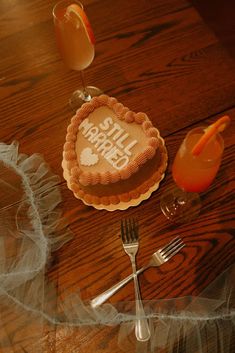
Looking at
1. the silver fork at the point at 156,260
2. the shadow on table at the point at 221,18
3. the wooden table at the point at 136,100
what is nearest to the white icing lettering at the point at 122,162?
the wooden table at the point at 136,100

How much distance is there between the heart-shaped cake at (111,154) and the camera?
884 millimetres

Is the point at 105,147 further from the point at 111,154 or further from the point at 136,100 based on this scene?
the point at 136,100

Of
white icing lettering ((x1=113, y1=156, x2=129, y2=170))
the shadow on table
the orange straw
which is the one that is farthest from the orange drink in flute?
the shadow on table

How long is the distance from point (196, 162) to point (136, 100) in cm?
38

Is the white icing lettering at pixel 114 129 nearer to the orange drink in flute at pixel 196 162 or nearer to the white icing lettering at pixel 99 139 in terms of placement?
the white icing lettering at pixel 99 139

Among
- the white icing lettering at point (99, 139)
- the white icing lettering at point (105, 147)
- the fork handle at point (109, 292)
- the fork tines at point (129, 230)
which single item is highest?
the white icing lettering at point (99, 139)

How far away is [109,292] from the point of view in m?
0.83

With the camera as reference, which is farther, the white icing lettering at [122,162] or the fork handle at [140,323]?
the white icing lettering at [122,162]

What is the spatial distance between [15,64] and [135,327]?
88 cm

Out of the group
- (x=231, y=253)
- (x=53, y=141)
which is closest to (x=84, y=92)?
(x=53, y=141)

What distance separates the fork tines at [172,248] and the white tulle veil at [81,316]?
4.0 inches

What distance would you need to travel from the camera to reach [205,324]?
2.64ft

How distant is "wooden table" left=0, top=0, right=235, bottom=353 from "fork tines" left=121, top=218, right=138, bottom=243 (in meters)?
0.02

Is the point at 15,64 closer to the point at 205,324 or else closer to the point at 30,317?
the point at 30,317
